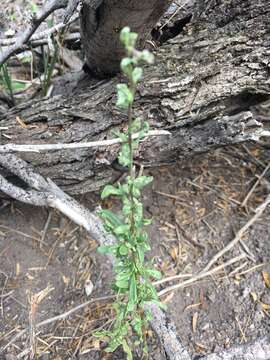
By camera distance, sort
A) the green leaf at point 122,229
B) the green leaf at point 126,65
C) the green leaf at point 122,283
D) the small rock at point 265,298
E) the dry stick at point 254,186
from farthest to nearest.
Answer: the dry stick at point 254,186 → the small rock at point 265,298 → the green leaf at point 122,283 → the green leaf at point 122,229 → the green leaf at point 126,65

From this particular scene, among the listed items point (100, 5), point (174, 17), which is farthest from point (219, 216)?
point (100, 5)

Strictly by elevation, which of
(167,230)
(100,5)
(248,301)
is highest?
(100,5)

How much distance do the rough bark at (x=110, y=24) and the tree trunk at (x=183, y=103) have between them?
9cm

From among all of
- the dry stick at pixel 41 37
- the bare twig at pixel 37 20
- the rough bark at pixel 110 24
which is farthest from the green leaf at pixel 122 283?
the dry stick at pixel 41 37

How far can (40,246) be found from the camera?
183 centimetres

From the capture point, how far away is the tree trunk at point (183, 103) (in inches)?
60.0

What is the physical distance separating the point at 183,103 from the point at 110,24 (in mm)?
392

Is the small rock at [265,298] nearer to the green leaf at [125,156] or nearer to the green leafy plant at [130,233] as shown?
the green leafy plant at [130,233]

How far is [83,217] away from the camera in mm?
1537

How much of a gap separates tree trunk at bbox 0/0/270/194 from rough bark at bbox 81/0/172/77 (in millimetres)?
86

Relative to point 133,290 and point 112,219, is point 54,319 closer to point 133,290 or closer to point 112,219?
point 133,290

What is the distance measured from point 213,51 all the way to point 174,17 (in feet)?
0.73

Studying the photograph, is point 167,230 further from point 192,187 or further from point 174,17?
point 174,17

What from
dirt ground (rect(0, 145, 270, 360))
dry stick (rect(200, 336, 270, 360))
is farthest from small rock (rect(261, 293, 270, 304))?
dry stick (rect(200, 336, 270, 360))
